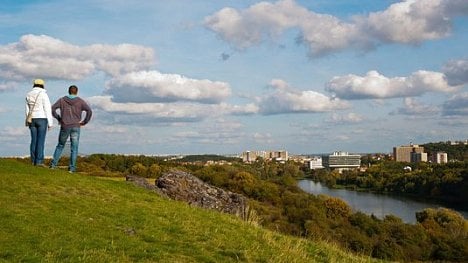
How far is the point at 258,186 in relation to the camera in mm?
66125

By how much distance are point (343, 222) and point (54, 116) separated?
43865mm

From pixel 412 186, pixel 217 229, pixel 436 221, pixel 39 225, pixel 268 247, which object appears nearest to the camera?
pixel 39 225

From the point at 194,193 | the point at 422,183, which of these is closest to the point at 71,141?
the point at 194,193

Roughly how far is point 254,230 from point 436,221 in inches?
2178

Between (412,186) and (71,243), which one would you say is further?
(412,186)

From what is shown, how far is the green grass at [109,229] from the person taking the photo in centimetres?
760

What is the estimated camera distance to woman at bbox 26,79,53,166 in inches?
527

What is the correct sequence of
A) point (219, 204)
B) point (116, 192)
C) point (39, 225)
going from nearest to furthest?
1. point (39, 225)
2. point (116, 192)
3. point (219, 204)

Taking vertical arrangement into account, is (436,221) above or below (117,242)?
below

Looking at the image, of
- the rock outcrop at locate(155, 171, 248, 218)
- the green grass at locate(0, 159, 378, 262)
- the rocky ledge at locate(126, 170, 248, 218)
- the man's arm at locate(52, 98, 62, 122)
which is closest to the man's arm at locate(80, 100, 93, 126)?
the man's arm at locate(52, 98, 62, 122)

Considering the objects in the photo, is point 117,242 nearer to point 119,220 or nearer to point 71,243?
point 71,243

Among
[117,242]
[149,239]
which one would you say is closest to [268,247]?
[149,239]

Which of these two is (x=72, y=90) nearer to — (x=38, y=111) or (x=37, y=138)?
(x=38, y=111)

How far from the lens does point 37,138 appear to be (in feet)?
44.7
